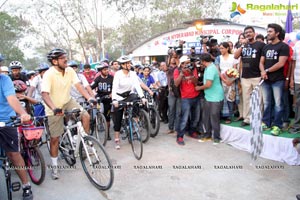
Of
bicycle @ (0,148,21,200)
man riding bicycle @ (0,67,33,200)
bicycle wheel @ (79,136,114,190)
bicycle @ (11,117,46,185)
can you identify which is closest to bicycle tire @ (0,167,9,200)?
bicycle @ (0,148,21,200)

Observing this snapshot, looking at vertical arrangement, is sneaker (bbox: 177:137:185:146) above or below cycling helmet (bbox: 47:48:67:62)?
below

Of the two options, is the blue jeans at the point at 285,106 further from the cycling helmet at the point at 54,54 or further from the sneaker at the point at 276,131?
the cycling helmet at the point at 54,54

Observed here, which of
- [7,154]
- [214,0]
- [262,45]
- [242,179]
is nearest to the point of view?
[7,154]

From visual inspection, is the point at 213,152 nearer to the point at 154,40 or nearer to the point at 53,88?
the point at 53,88

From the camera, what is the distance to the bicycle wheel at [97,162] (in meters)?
3.66

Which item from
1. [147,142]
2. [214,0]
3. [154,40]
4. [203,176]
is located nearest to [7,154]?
[203,176]

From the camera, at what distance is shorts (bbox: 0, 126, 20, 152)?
3.27 m

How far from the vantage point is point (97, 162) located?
3.80 metres

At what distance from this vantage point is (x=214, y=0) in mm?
25750

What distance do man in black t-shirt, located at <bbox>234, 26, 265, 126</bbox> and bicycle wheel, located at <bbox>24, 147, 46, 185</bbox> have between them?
3.79 metres

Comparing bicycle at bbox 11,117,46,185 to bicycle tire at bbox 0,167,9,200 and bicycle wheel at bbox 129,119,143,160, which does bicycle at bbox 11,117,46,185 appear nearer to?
bicycle tire at bbox 0,167,9,200

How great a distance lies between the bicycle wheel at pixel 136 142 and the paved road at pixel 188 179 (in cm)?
11

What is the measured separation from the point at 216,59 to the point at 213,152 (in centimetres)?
215

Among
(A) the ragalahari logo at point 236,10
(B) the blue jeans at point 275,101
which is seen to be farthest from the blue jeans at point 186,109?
(A) the ragalahari logo at point 236,10
